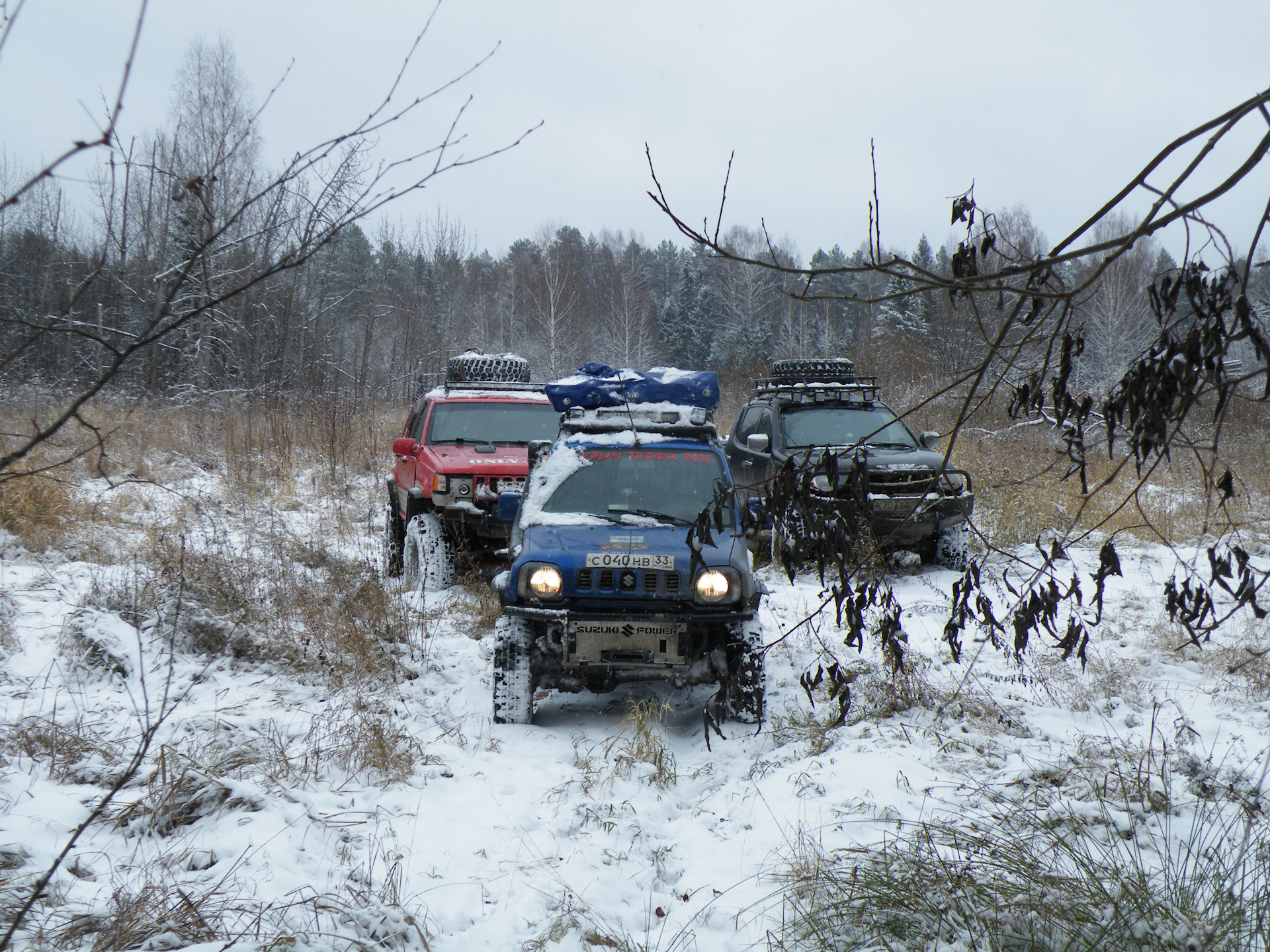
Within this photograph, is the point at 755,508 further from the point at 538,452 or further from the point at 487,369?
the point at 487,369

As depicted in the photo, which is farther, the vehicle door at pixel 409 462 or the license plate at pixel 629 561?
the vehicle door at pixel 409 462

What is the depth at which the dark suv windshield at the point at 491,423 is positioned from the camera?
8352mm

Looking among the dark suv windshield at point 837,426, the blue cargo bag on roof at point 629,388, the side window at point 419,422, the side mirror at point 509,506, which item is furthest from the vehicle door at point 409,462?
the dark suv windshield at point 837,426

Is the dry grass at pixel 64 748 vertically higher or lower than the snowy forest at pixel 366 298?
lower

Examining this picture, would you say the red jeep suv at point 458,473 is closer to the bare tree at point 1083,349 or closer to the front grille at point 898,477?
the front grille at point 898,477

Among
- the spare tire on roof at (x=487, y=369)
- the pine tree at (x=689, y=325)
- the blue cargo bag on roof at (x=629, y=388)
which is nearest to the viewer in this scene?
the blue cargo bag on roof at (x=629, y=388)

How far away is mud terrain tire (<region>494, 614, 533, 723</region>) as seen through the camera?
4730 mm

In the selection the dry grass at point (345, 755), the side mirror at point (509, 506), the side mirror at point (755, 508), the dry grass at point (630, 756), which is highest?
the side mirror at point (755, 508)

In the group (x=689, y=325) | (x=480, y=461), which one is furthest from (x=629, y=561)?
(x=689, y=325)

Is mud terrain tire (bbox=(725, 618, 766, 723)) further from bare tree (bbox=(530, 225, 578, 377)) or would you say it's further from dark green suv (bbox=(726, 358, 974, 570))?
bare tree (bbox=(530, 225, 578, 377))

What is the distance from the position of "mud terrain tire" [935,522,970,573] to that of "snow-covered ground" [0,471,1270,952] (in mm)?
2209

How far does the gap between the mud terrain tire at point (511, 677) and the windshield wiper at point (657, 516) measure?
0.99 meters

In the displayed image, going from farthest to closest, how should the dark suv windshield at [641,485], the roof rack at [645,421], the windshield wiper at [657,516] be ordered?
1. the roof rack at [645,421]
2. the dark suv windshield at [641,485]
3. the windshield wiper at [657,516]

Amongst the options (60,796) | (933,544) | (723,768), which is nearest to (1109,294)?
(933,544)
